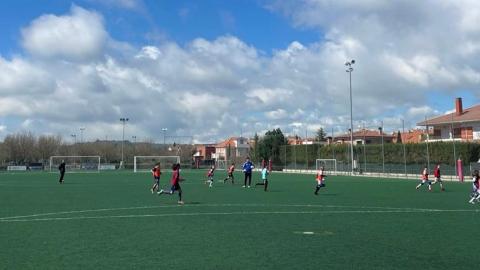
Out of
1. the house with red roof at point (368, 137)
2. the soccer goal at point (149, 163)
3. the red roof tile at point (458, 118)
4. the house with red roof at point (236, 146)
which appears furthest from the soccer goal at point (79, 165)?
the house with red roof at point (236, 146)

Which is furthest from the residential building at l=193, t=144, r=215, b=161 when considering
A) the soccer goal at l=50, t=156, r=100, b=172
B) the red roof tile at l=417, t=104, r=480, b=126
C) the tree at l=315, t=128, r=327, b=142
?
the red roof tile at l=417, t=104, r=480, b=126

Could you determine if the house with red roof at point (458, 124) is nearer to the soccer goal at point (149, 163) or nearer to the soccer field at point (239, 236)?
the soccer field at point (239, 236)

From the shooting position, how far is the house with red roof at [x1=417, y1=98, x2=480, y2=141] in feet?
182

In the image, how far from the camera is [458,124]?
192ft

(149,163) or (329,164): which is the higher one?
(149,163)

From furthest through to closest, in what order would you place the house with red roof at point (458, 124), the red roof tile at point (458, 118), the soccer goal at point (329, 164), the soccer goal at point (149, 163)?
1. the soccer goal at point (149, 163)
2. the soccer goal at point (329, 164)
3. the red roof tile at point (458, 118)
4. the house with red roof at point (458, 124)

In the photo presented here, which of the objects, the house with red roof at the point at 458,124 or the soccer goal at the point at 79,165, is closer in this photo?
the house with red roof at the point at 458,124

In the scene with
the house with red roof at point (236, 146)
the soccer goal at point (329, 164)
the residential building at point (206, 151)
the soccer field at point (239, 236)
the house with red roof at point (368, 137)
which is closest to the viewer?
the soccer field at point (239, 236)

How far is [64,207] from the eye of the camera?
62.3 ft

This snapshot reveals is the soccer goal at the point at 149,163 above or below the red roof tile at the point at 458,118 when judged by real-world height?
below

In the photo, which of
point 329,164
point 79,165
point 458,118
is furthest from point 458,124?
point 79,165

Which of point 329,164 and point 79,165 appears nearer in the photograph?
point 329,164

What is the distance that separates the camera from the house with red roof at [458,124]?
5547 centimetres

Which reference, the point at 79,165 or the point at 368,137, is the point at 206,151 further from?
the point at 79,165
